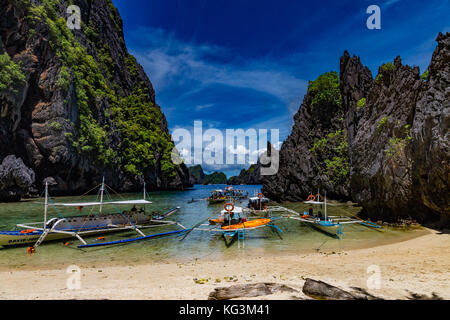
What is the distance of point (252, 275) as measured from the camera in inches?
409

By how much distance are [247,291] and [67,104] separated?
2309 inches

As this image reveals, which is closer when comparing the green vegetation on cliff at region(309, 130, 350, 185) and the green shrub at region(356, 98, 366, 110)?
the green shrub at region(356, 98, 366, 110)

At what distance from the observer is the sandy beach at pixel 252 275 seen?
25.8 ft

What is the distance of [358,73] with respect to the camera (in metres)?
48.6

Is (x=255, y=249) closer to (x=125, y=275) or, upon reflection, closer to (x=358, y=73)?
(x=125, y=275)

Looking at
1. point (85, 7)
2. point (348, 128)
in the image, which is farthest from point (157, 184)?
point (348, 128)

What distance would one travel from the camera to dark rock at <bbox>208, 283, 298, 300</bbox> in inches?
280

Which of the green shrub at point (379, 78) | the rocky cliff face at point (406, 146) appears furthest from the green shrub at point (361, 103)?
the green shrub at point (379, 78)

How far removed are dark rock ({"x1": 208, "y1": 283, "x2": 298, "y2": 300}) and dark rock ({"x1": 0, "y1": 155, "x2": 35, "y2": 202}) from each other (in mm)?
50810

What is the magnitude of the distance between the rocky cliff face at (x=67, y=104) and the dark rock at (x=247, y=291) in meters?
52.1
